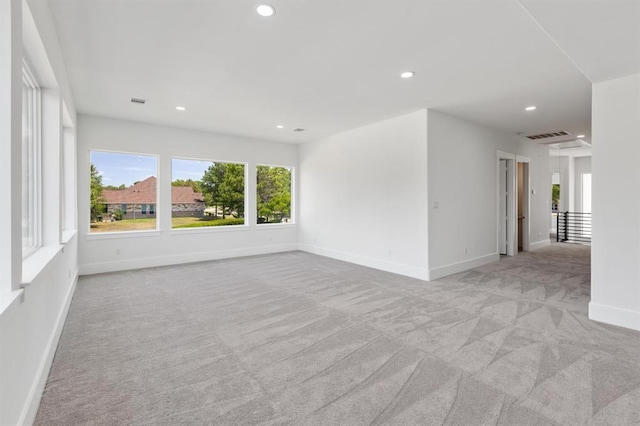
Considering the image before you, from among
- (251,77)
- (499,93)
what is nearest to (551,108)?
(499,93)

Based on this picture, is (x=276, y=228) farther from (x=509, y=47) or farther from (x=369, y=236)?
(x=509, y=47)

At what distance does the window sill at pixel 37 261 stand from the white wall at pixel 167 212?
105 inches

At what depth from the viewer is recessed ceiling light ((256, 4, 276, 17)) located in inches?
95.4

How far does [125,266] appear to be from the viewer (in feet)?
19.1

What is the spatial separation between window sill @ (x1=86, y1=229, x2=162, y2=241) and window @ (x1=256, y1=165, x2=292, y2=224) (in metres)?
2.32

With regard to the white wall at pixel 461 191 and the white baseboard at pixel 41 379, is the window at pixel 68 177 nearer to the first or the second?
the white baseboard at pixel 41 379

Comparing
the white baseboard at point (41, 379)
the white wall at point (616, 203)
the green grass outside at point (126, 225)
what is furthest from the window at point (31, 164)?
the white wall at point (616, 203)

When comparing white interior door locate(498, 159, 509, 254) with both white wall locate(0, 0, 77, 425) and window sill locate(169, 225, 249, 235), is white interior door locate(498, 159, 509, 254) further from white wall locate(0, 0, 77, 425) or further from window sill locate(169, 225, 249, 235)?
white wall locate(0, 0, 77, 425)

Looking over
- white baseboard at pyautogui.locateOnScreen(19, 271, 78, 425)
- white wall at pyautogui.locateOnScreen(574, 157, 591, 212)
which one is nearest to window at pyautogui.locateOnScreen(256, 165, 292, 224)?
white baseboard at pyautogui.locateOnScreen(19, 271, 78, 425)

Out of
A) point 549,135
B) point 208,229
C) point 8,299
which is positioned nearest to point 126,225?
point 208,229

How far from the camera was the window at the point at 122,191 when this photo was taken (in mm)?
5703

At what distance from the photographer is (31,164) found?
9.63 feet

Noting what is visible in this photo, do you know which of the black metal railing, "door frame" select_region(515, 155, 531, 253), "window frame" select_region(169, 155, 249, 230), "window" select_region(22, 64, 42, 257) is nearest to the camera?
"window" select_region(22, 64, 42, 257)

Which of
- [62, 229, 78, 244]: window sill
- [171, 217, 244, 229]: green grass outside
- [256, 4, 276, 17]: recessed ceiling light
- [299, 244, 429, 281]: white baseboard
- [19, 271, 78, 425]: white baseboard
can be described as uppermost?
[256, 4, 276, 17]: recessed ceiling light
